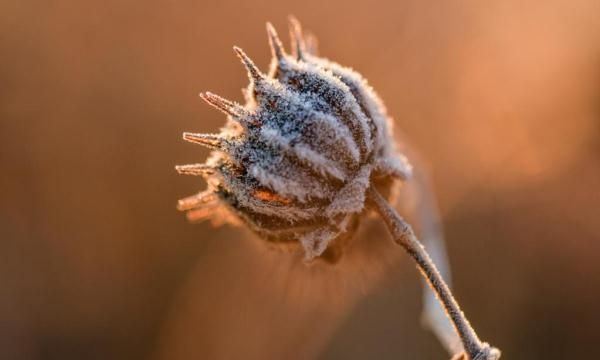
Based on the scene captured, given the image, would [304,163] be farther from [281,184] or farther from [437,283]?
[437,283]

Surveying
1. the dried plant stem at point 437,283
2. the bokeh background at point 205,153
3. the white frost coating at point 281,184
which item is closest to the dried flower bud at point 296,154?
the white frost coating at point 281,184

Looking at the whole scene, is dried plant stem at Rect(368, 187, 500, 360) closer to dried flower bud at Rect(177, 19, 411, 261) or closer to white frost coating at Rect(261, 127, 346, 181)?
dried flower bud at Rect(177, 19, 411, 261)

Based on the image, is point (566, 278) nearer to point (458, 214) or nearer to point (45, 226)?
point (458, 214)

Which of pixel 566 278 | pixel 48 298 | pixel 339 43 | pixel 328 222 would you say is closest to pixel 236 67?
pixel 339 43

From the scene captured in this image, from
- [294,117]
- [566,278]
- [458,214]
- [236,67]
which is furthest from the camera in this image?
[236,67]

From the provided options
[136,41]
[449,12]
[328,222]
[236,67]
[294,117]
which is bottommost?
[328,222]

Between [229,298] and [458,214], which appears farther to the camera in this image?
[229,298]

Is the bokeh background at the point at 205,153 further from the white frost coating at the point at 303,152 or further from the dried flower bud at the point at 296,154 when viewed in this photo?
the white frost coating at the point at 303,152

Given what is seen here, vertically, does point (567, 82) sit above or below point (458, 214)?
above
